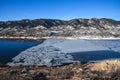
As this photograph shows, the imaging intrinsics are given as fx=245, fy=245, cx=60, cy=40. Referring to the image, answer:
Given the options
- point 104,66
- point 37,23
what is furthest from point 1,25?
point 104,66

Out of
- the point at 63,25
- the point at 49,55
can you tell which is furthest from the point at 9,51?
the point at 63,25

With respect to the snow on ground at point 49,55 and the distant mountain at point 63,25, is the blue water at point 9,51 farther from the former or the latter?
the distant mountain at point 63,25

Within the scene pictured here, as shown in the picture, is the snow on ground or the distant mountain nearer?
the snow on ground

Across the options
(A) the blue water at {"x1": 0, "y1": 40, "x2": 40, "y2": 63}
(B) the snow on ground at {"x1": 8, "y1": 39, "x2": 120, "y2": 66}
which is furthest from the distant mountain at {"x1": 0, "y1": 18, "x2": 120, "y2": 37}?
(B) the snow on ground at {"x1": 8, "y1": 39, "x2": 120, "y2": 66}

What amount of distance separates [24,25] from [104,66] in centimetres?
11888

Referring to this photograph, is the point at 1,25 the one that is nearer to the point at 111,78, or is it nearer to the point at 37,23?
the point at 37,23

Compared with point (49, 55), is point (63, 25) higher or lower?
higher

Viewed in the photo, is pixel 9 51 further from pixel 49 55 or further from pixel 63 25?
pixel 63 25

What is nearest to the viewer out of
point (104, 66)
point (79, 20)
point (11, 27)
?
point (104, 66)

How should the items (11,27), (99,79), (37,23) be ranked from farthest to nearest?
(37,23) < (11,27) < (99,79)

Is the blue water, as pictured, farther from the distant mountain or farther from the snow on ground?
the distant mountain

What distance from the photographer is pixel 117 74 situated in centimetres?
1542

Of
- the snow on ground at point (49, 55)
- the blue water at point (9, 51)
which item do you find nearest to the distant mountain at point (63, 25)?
the blue water at point (9, 51)

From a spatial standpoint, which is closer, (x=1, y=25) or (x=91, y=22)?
(x=1, y=25)
